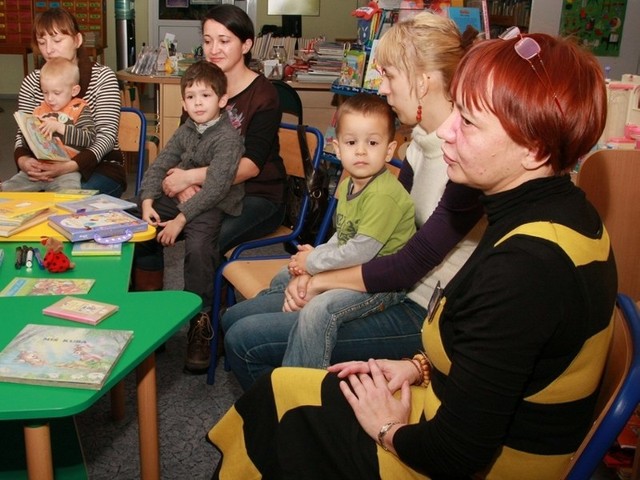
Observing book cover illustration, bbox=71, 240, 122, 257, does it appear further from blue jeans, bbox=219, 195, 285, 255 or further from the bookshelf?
the bookshelf

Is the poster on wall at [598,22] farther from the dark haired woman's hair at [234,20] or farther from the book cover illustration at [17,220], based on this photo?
the book cover illustration at [17,220]

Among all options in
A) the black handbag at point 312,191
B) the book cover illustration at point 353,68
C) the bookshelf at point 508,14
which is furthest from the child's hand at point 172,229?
the bookshelf at point 508,14

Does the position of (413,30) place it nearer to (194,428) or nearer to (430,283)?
(430,283)

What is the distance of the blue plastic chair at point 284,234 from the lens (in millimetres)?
2424

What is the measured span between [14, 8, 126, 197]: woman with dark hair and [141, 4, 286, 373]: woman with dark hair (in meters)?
0.40

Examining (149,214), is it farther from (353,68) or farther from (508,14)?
(508,14)

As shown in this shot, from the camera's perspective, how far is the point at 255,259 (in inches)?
95.0

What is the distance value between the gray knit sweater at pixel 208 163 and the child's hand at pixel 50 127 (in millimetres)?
443

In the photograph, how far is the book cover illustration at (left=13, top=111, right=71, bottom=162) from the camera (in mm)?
2408

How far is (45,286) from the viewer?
1.59 m

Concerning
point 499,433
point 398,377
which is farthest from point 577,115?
point 398,377

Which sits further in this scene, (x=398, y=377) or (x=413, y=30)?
(x=413, y=30)

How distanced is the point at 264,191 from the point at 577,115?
1767 mm

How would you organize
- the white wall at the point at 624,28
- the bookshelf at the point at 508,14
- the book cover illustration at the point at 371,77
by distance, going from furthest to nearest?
the bookshelf at the point at 508,14
the white wall at the point at 624,28
the book cover illustration at the point at 371,77
